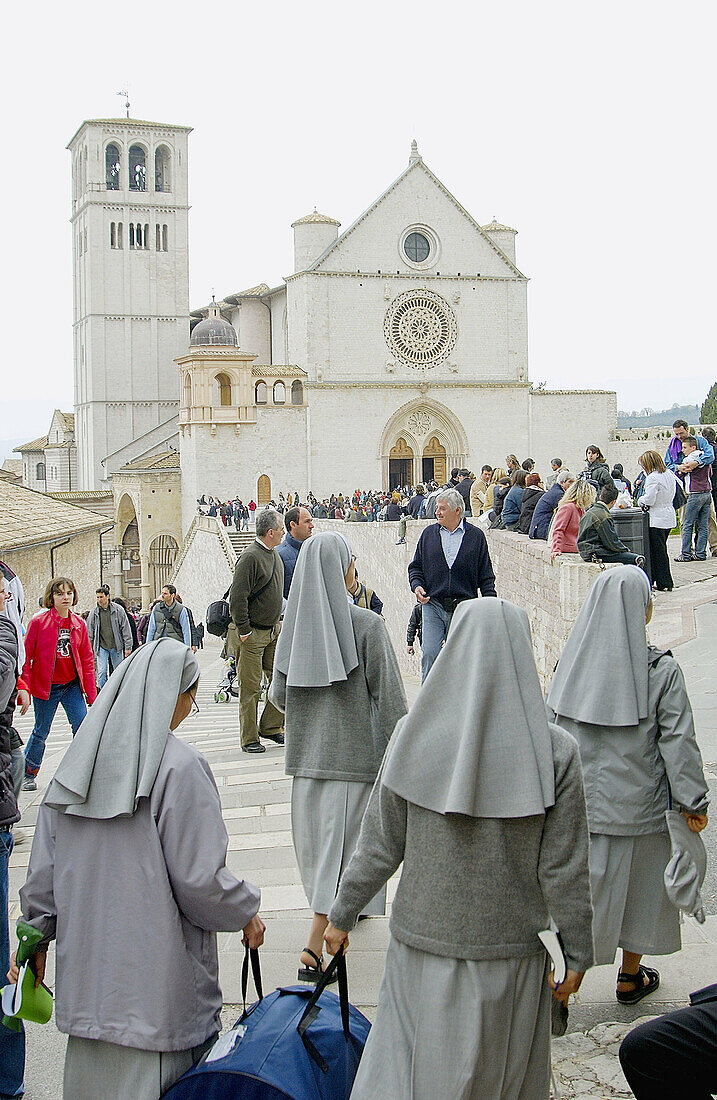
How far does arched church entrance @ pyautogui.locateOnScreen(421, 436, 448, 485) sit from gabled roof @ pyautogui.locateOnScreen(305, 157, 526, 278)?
7.78 m

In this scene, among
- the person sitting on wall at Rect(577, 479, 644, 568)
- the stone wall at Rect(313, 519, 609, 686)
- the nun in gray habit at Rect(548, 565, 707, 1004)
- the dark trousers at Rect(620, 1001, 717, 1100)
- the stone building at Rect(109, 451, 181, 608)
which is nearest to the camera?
the dark trousers at Rect(620, 1001, 717, 1100)

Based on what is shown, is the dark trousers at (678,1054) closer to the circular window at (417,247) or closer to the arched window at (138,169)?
the circular window at (417,247)

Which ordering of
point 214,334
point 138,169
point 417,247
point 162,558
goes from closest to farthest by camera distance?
1. point 214,334
2. point 417,247
3. point 162,558
4. point 138,169

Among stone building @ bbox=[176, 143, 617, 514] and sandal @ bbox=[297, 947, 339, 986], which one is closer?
sandal @ bbox=[297, 947, 339, 986]

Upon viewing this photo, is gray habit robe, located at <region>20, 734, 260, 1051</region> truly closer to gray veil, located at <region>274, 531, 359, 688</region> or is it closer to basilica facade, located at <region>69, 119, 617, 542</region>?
gray veil, located at <region>274, 531, 359, 688</region>

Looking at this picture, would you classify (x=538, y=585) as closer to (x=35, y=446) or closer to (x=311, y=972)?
(x=311, y=972)

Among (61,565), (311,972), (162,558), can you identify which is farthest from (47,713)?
(162,558)

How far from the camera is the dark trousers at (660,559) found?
464 inches

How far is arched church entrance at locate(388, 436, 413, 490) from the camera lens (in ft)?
146

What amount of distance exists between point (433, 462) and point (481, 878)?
42688 millimetres

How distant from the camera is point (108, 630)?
1188 centimetres

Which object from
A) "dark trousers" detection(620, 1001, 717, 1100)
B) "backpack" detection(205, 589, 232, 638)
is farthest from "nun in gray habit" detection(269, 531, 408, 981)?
"backpack" detection(205, 589, 232, 638)

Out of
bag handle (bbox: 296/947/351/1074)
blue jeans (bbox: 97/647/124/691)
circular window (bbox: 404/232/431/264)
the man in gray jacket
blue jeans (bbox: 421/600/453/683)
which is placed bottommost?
blue jeans (bbox: 97/647/124/691)

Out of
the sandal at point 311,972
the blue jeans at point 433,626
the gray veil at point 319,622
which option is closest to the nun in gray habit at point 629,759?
the gray veil at point 319,622
